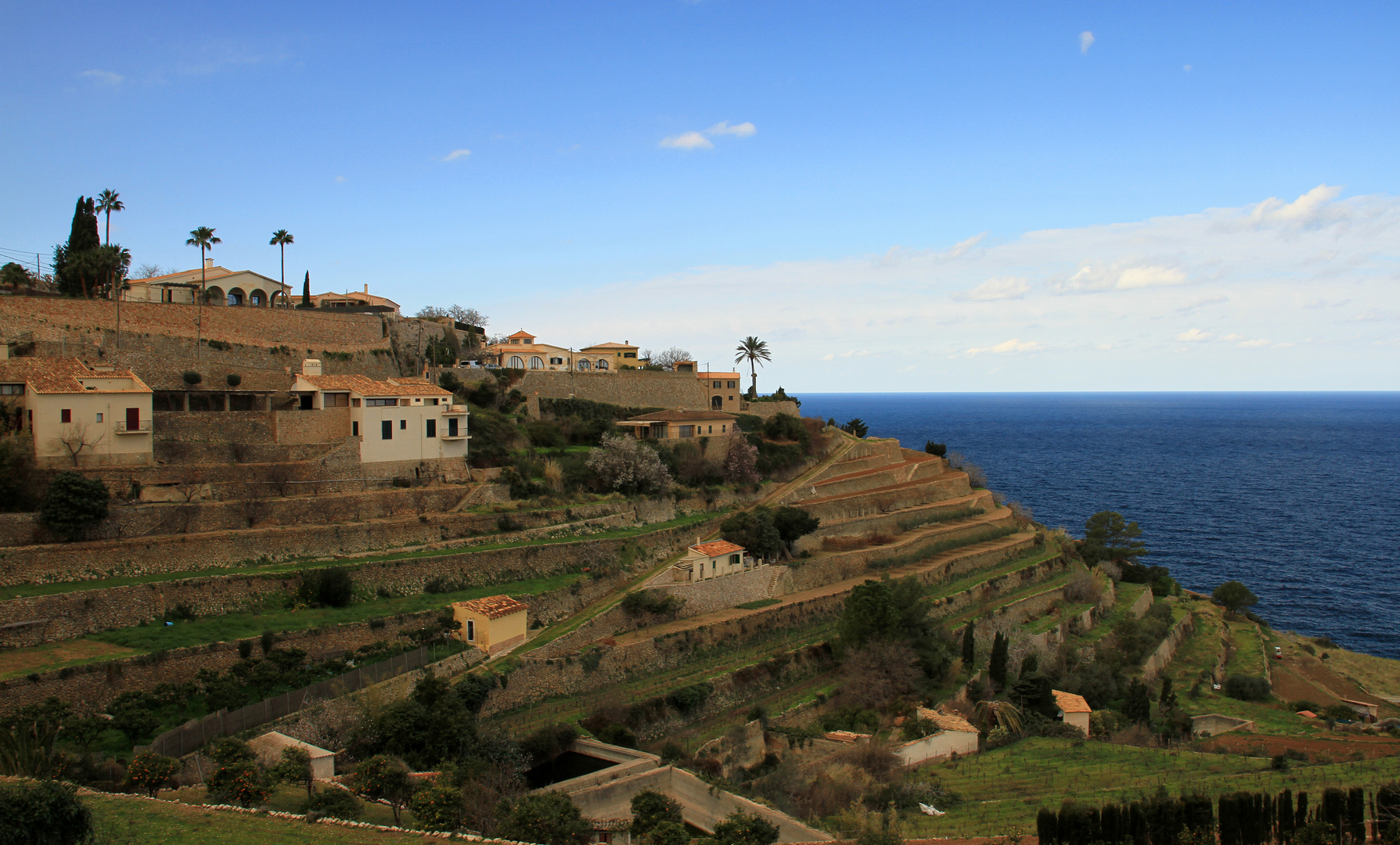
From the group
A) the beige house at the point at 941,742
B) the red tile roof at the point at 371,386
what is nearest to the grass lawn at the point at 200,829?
the beige house at the point at 941,742

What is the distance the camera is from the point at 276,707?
22484mm

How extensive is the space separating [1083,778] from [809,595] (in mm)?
15774

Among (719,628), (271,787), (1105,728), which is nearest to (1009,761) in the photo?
(1105,728)

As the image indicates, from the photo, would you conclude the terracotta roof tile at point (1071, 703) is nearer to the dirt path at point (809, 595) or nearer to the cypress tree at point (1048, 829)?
the dirt path at point (809, 595)

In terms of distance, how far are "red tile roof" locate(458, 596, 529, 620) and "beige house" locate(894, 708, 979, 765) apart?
42.7ft

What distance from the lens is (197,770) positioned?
19969 millimetres

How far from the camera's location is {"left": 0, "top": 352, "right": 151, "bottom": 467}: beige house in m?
28.6

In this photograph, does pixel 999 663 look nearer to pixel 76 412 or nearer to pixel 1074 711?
pixel 1074 711

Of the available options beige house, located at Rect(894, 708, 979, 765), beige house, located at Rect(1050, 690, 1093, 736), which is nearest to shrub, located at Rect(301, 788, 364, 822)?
beige house, located at Rect(894, 708, 979, 765)

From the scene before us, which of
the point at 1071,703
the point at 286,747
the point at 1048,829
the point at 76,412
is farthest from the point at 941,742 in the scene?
Result: the point at 76,412

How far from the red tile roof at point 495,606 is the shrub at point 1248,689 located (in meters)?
30.0

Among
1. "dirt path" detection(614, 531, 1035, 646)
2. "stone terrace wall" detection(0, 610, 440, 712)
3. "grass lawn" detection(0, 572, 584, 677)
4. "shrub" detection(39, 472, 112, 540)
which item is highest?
"shrub" detection(39, 472, 112, 540)

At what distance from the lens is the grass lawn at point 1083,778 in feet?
74.0

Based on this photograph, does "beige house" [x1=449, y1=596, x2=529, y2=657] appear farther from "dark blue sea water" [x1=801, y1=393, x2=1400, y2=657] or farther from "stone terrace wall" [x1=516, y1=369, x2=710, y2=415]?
"dark blue sea water" [x1=801, y1=393, x2=1400, y2=657]
